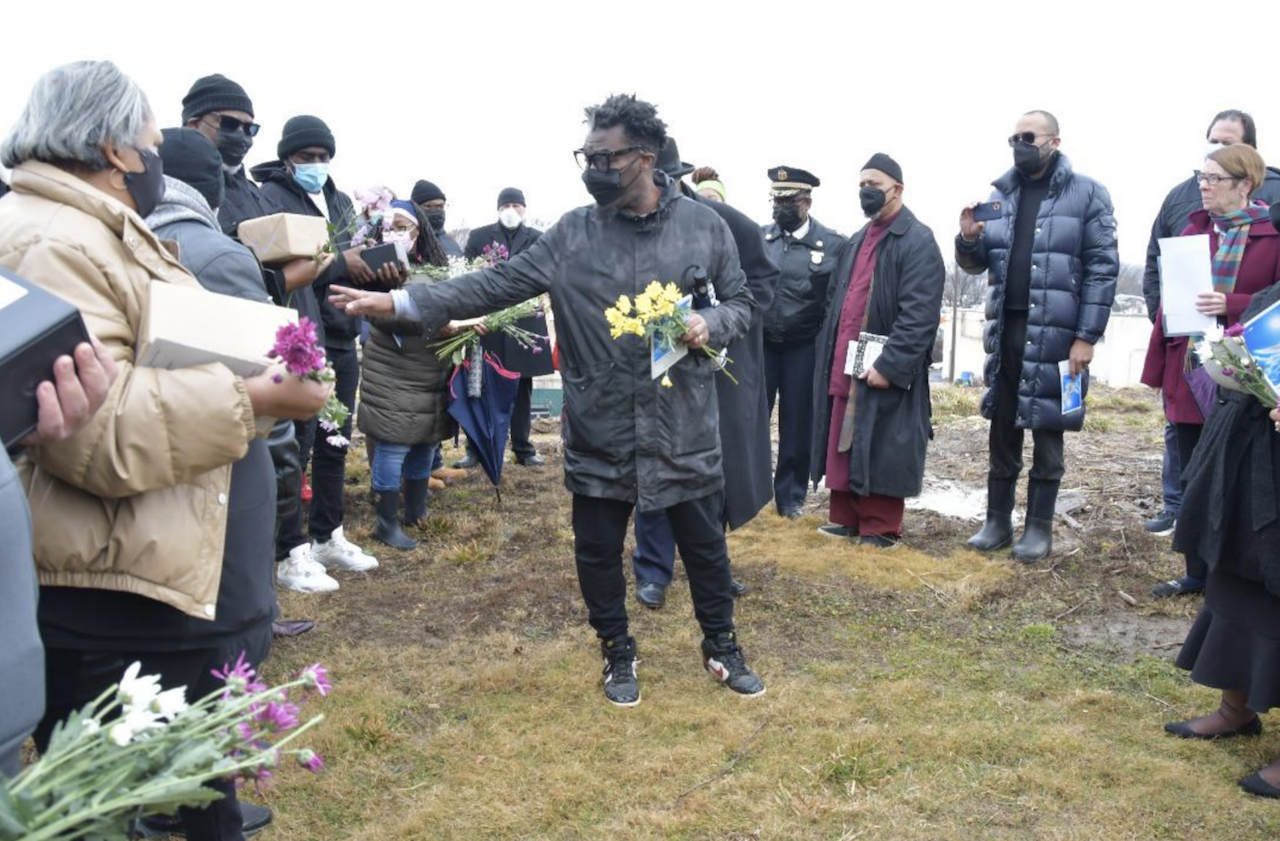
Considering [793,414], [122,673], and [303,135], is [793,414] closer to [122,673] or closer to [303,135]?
[303,135]

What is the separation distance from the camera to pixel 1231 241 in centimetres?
472

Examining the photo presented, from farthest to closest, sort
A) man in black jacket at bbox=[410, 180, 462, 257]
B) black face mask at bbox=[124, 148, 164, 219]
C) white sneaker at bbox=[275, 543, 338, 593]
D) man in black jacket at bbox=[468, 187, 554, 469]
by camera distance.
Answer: man in black jacket at bbox=[410, 180, 462, 257] < man in black jacket at bbox=[468, 187, 554, 469] < white sneaker at bbox=[275, 543, 338, 593] < black face mask at bbox=[124, 148, 164, 219]

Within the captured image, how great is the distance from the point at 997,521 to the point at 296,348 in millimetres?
4969

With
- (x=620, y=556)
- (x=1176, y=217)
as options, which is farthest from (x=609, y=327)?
(x=1176, y=217)

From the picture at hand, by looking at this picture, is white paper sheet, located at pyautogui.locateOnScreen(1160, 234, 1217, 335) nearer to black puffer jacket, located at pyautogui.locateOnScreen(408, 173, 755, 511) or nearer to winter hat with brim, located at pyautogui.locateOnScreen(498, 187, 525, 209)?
black puffer jacket, located at pyautogui.locateOnScreen(408, 173, 755, 511)

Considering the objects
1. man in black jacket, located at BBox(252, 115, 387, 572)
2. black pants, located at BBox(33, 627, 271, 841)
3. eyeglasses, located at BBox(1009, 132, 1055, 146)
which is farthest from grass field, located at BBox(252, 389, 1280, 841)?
eyeglasses, located at BBox(1009, 132, 1055, 146)

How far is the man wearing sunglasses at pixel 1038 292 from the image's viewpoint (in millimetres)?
5445

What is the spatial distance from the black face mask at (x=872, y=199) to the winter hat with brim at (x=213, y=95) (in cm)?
338

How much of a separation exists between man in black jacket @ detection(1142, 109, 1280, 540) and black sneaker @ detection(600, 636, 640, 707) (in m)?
2.97

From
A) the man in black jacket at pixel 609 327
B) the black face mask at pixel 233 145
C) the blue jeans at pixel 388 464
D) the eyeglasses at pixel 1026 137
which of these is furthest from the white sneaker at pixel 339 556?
the eyeglasses at pixel 1026 137

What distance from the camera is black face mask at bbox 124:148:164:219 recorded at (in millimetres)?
2225

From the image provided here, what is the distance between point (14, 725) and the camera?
1285 mm

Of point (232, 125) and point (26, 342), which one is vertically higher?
point (232, 125)

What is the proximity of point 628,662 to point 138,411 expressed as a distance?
2.47 metres
